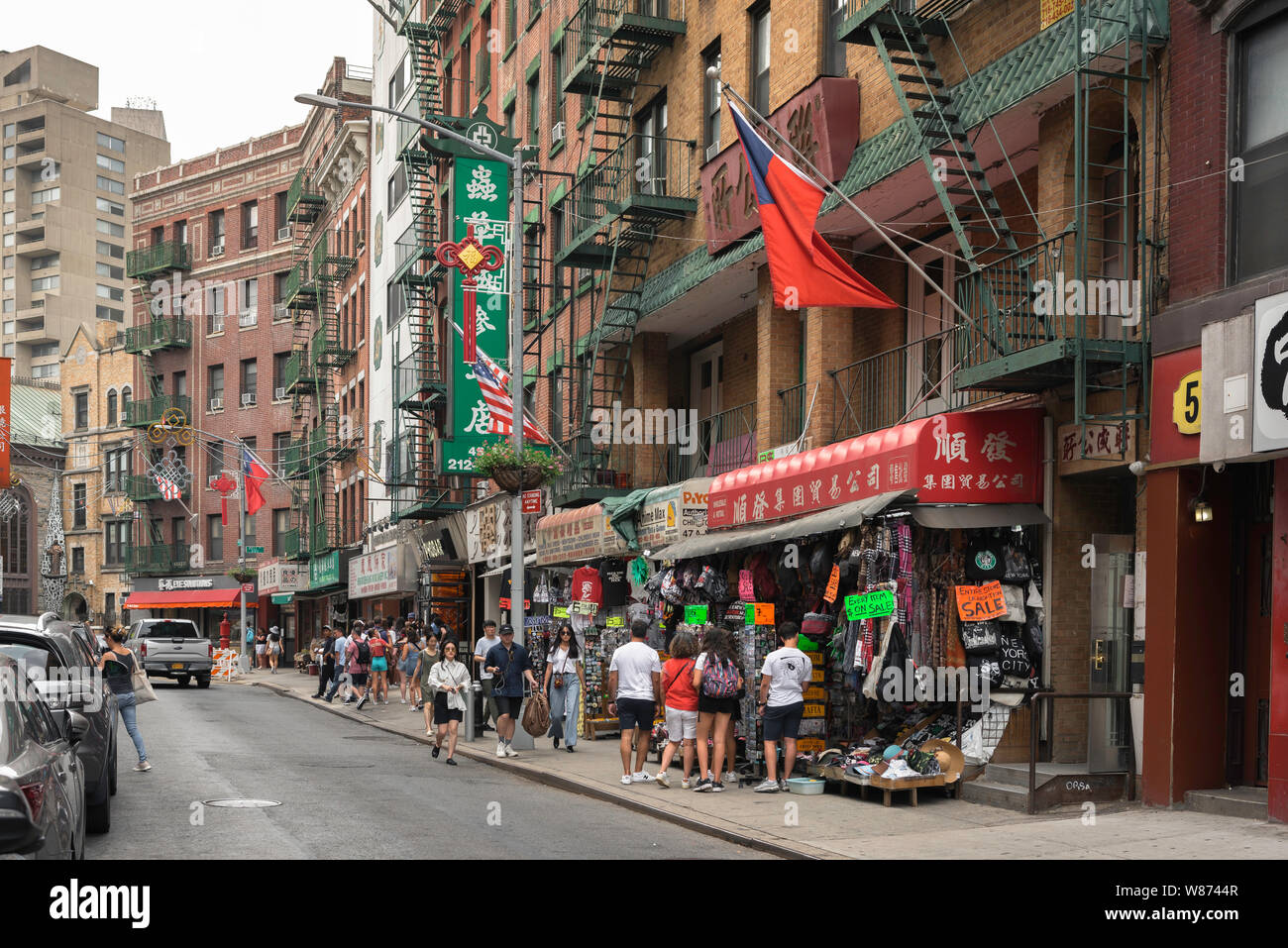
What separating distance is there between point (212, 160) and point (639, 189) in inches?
1895

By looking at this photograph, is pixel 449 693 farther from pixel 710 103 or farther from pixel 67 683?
pixel 710 103

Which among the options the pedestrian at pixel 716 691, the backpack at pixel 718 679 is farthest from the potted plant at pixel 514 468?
the backpack at pixel 718 679

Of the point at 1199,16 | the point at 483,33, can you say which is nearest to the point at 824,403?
the point at 1199,16

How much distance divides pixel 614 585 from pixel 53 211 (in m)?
93.5

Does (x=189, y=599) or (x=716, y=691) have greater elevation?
(x=716, y=691)

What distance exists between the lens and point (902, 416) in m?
17.9

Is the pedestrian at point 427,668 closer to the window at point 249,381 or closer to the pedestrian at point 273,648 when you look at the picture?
the pedestrian at point 273,648

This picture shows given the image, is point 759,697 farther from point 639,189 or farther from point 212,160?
point 212,160

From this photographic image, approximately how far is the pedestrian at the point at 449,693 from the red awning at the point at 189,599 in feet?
146

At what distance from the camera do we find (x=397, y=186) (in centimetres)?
4659

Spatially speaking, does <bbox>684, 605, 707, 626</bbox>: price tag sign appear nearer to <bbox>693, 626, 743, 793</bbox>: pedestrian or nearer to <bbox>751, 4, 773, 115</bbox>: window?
<bbox>693, 626, 743, 793</bbox>: pedestrian

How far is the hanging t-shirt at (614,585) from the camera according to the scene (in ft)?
80.3

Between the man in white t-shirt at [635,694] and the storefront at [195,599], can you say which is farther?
the storefront at [195,599]

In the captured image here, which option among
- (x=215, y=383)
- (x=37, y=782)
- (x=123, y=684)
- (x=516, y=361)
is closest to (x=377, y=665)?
(x=516, y=361)
